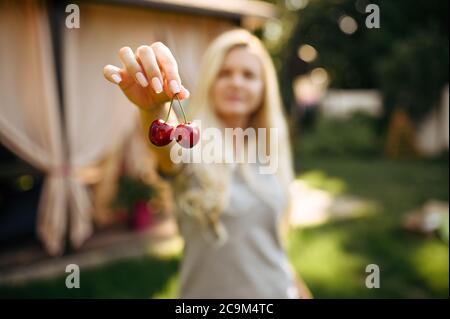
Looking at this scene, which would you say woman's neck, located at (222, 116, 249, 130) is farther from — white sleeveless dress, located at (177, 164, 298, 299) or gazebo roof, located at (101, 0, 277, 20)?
gazebo roof, located at (101, 0, 277, 20)

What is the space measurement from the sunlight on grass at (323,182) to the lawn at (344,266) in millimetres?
1405

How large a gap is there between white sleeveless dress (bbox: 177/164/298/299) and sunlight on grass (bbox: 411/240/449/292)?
10.6 ft

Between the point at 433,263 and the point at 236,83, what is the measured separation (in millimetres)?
4081

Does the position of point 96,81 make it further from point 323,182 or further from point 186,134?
point 323,182

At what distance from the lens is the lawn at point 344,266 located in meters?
4.25

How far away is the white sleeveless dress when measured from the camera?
1.65 meters

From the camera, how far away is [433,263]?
486 cm

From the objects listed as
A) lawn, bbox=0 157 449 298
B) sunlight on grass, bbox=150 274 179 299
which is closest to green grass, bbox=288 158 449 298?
lawn, bbox=0 157 449 298

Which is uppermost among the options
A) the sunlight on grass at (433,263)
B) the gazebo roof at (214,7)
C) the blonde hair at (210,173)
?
the gazebo roof at (214,7)

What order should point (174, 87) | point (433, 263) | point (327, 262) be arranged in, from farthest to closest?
point (327, 262) → point (433, 263) → point (174, 87)

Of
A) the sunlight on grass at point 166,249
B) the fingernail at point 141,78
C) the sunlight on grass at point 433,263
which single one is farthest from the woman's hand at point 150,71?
the sunlight on grass at point 166,249

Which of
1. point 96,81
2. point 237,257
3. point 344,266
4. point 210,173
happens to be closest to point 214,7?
point 96,81

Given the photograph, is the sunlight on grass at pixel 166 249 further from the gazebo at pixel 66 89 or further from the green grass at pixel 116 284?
the gazebo at pixel 66 89

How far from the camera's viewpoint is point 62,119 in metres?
5.18
